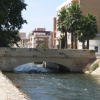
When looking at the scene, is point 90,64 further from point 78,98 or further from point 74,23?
point 78,98

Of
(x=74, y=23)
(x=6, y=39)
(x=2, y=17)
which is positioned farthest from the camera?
(x=74, y=23)

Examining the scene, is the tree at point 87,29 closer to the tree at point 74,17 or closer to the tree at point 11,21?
the tree at point 74,17

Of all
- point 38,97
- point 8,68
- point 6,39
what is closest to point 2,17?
point 6,39

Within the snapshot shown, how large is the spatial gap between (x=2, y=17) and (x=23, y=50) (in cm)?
616

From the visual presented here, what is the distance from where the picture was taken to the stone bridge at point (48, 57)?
51500mm

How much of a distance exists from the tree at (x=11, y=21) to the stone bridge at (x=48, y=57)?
3228mm

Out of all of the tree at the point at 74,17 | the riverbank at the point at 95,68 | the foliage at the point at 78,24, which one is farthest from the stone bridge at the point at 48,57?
the tree at the point at 74,17

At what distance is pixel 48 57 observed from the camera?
52625 mm

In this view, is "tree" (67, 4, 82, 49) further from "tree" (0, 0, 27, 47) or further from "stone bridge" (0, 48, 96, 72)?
"tree" (0, 0, 27, 47)

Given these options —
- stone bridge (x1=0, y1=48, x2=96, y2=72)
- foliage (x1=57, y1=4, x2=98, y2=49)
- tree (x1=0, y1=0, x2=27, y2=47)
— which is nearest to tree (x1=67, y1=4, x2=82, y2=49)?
foliage (x1=57, y1=4, x2=98, y2=49)

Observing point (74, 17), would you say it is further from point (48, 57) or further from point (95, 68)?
point (95, 68)

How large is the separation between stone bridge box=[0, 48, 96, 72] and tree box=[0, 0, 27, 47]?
3.23 m

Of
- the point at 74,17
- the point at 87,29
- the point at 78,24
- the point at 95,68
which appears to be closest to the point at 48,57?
the point at 95,68

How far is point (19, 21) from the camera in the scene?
2167 inches
